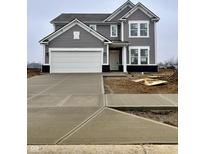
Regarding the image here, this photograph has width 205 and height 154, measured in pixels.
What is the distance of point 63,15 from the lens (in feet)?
104

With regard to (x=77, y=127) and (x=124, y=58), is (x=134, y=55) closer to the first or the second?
(x=124, y=58)

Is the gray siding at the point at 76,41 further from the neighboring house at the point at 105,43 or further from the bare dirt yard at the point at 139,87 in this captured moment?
the bare dirt yard at the point at 139,87

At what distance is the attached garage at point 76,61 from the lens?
24938mm

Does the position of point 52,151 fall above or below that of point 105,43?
below

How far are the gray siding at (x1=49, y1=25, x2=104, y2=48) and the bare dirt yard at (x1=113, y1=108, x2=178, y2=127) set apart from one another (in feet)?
58.9

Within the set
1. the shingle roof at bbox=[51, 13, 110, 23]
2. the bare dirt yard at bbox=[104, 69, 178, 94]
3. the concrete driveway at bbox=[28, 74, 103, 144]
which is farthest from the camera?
the shingle roof at bbox=[51, 13, 110, 23]

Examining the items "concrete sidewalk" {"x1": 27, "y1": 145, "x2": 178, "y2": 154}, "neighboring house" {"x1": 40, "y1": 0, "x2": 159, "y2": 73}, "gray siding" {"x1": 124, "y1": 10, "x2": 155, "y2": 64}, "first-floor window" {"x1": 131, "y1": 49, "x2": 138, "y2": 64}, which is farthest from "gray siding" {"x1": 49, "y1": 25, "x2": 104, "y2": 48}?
"concrete sidewalk" {"x1": 27, "y1": 145, "x2": 178, "y2": 154}

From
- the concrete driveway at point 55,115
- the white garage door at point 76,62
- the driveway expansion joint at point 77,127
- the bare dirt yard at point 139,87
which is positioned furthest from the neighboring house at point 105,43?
the driveway expansion joint at point 77,127

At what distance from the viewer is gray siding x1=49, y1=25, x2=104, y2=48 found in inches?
994

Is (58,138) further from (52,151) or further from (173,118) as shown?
(173,118)

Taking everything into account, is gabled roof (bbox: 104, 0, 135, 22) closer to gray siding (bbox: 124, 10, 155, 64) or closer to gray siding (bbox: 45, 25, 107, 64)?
gray siding (bbox: 124, 10, 155, 64)

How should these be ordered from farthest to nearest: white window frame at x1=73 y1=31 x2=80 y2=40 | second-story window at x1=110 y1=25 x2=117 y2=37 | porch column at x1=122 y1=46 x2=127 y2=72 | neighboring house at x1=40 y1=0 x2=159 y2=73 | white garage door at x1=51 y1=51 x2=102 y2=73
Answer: second-story window at x1=110 y1=25 x2=117 y2=37
porch column at x1=122 y1=46 x2=127 y2=72
white window frame at x1=73 y1=31 x2=80 y2=40
neighboring house at x1=40 y1=0 x2=159 y2=73
white garage door at x1=51 y1=51 x2=102 y2=73
